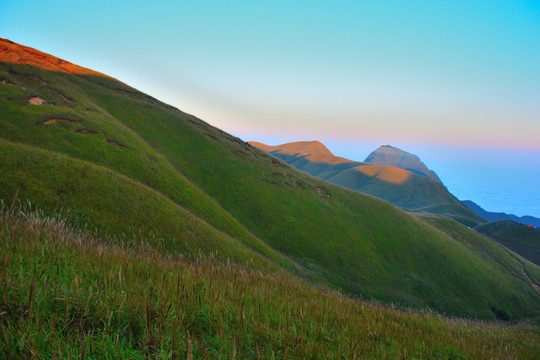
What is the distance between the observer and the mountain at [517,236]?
118 metres

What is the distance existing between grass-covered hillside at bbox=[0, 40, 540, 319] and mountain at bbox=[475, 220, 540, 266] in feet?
209

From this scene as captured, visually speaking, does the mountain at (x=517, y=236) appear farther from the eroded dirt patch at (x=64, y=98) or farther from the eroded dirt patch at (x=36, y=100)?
the eroded dirt patch at (x=36, y=100)

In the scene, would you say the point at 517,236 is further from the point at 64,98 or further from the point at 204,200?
the point at 64,98

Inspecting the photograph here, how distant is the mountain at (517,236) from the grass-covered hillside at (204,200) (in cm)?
6373

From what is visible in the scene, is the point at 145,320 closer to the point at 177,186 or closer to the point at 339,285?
the point at 177,186

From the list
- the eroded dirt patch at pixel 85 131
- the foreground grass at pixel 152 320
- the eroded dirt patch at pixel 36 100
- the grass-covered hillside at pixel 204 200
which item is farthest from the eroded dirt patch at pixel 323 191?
the foreground grass at pixel 152 320

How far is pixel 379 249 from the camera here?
157 ft

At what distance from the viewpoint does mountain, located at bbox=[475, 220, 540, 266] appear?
385ft

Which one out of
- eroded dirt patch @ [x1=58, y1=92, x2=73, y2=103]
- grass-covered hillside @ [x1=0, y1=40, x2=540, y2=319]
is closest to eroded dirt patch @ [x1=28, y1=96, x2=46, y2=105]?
grass-covered hillside @ [x1=0, y1=40, x2=540, y2=319]

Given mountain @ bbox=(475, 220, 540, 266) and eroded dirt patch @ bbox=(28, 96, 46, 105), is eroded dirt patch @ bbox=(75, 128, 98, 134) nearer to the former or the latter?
eroded dirt patch @ bbox=(28, 96, 46, 105)

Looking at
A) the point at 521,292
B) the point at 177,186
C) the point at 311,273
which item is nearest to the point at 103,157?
the point at 177,186

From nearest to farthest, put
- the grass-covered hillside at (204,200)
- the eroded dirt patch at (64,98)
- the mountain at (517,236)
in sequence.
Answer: the grass-covered hillside at (204,200), the eroded dirt patch at (64,98), the mountain at (517,236)

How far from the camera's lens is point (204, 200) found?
33781 millimetres

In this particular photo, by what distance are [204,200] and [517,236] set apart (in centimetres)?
16472
